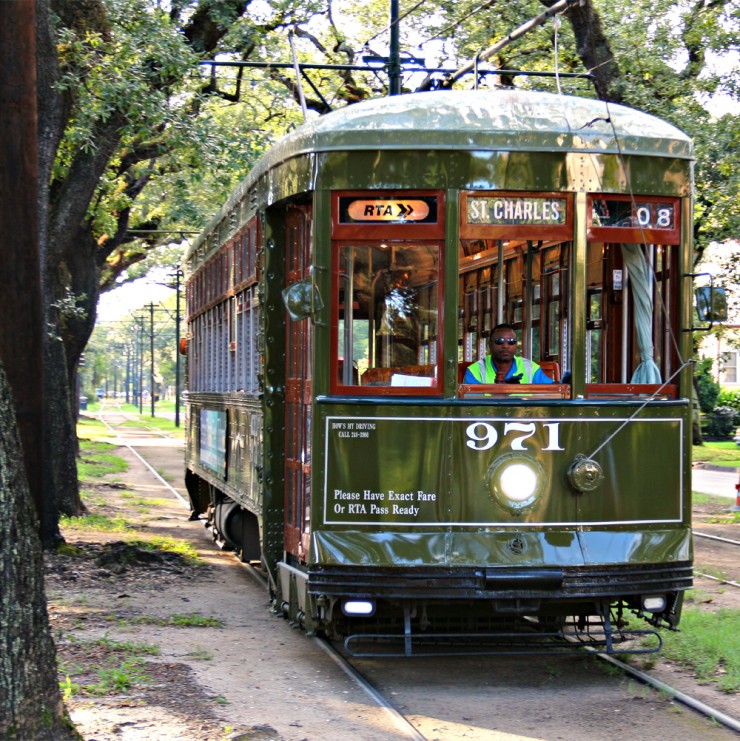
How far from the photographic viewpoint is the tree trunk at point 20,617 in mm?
5480

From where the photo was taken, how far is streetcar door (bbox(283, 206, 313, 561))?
7.90 metres

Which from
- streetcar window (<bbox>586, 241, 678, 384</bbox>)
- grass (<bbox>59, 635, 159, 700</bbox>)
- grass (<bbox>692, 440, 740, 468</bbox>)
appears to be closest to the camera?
grass (<bbox>59, 635, 159, 700</bbox>)

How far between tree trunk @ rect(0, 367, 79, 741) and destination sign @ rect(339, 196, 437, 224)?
→ 105 inches

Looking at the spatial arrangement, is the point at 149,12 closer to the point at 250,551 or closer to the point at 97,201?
the point at 97,201

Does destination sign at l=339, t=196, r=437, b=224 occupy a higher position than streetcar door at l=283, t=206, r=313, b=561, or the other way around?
destination sign at l=339, t=196, r=437, b=224

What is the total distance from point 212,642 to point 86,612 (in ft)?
5.05

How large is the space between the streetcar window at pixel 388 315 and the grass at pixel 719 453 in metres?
25.7

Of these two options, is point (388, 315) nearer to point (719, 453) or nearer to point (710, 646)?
point (710, 646)

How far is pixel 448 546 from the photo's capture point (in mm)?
7348

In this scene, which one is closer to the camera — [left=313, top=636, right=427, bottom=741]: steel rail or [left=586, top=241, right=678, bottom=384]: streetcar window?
[left=313, top=636, right=427, bottom=741]: steel rail

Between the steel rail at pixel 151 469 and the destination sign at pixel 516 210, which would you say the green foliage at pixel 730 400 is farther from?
the destination sign at pixel 516 210

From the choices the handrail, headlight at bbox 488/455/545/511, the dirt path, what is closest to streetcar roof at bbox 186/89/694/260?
the handrail

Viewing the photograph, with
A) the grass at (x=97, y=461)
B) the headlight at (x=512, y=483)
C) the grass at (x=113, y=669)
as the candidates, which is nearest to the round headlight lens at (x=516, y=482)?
the headlight at (x=512, y=483)

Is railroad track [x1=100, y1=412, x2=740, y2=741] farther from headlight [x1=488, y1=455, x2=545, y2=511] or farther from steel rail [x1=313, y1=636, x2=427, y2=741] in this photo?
headlight [x1=488, y1=455, x2=545, y2=511]
